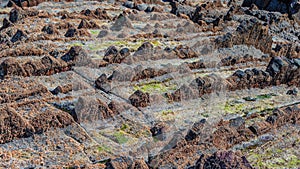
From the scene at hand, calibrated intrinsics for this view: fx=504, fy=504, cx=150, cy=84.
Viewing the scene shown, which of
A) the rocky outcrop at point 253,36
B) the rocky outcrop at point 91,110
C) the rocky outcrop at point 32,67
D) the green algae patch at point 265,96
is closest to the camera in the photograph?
the rocky outcrop at point 91,110

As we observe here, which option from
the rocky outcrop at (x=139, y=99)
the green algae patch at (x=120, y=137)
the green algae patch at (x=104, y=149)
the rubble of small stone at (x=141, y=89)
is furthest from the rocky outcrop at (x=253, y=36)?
the green algae patch at (x=104, y=149)

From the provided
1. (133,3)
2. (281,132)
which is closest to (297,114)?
(281,132)

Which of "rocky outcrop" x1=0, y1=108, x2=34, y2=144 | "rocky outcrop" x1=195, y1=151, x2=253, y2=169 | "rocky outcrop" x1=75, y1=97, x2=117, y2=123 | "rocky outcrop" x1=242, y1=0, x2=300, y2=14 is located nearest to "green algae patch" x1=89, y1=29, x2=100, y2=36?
"rocky outcrop" x1=75, y1=97, x2=117, y2=123

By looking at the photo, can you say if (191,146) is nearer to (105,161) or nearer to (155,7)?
(105,161)

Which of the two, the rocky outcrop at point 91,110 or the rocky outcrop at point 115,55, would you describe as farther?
the rocky outcrop at point 115,55

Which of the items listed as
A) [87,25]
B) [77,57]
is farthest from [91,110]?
[87,25]

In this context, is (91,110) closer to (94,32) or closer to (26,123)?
(26,123)

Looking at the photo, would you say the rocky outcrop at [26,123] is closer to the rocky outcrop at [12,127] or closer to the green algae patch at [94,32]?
the rocky outcrop at [12,127]

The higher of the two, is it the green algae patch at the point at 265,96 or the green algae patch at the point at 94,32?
the green algae patch at the point at 94,32

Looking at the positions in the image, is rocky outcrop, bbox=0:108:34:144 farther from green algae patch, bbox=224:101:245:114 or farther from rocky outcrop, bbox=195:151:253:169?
green algae patch, bbox=224:101:245:114
